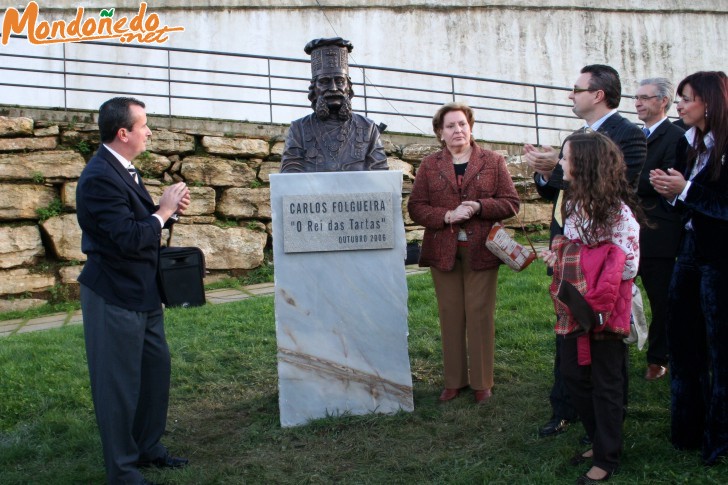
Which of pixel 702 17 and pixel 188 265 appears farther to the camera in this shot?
pixel 702 17

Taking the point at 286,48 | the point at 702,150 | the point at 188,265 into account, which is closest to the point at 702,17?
the point at 286,48

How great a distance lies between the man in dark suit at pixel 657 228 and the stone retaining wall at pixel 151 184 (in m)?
4.95

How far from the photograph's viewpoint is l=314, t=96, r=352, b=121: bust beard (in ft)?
16.1

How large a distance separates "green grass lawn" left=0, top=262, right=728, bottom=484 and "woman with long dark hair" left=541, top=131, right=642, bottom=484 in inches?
12.4

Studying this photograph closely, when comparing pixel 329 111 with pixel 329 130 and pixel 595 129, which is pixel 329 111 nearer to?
pixel 329 130

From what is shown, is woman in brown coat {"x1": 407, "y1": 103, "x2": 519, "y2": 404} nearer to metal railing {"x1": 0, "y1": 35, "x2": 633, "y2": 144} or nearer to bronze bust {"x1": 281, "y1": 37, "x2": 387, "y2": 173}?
bronze bust {"x1": 281, "y1": 37, "x2": 387, "y2": 173}

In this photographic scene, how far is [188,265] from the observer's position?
8414 millimetres

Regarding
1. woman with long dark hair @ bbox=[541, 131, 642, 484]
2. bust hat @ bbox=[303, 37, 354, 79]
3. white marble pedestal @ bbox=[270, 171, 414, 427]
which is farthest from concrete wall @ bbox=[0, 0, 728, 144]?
woman with long dark hair @ bbox=[541, 131, 642, 484]

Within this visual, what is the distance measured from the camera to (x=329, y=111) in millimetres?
4945

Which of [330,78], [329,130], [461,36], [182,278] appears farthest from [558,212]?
[461,36]

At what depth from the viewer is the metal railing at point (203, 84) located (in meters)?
10.6

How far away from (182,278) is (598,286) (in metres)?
5.74

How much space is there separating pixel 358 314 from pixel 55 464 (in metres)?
1.91

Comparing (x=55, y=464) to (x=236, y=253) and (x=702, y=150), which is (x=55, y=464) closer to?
(x=702, y=150)
